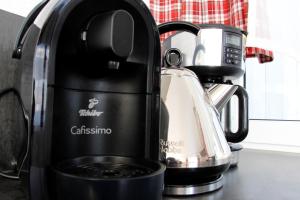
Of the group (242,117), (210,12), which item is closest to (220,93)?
(242,117)

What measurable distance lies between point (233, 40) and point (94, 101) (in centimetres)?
39

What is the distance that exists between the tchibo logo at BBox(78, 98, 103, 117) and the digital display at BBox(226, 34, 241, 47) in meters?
0.37

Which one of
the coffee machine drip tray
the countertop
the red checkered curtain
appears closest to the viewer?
the coffee machine drip tray

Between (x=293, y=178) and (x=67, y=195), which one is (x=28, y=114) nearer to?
(x=67, y=195)

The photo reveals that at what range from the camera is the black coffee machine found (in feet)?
1.08

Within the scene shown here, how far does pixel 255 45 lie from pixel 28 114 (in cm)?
82

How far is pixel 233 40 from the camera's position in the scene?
0.67 metres

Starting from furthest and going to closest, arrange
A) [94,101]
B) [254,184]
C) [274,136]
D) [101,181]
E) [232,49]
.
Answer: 1. [274,136]
2. [232,49]
3. [254,184]
4. [94,101]
5. [101,181]

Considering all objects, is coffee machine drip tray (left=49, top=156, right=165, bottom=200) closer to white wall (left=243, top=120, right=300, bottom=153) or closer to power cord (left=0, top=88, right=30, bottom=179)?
power cord (left=0, top=88, right=30, bottom=179)

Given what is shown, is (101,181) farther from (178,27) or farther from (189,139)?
(178,27)

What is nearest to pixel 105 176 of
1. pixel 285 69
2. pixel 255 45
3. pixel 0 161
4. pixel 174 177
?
pixel 174 177

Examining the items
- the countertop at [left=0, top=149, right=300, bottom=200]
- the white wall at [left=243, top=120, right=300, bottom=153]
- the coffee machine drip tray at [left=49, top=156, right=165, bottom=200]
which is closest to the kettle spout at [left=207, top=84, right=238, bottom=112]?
the countertop at [left=0, top=149, right=300, bottom=200]

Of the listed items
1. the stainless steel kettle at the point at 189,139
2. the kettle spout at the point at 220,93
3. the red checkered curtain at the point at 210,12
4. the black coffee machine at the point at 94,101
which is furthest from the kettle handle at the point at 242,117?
the red checkered curtain at the point at 210,12

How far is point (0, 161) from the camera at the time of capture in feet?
1.92
